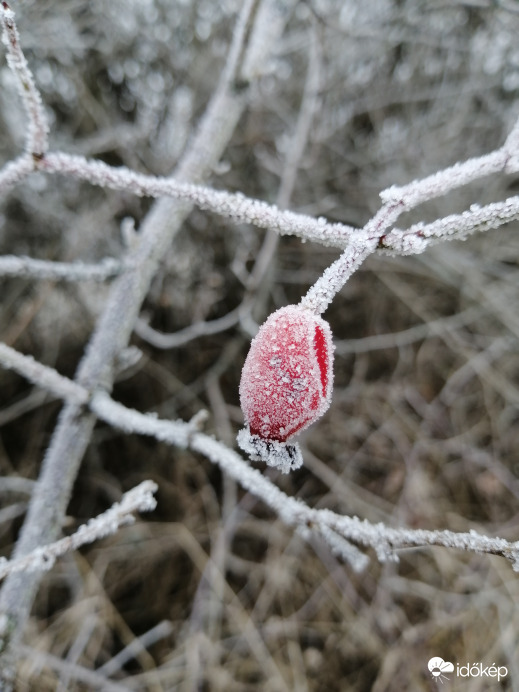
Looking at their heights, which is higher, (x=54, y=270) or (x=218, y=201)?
(x=54, y=270)

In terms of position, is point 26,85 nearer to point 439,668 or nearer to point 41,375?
point 41,375

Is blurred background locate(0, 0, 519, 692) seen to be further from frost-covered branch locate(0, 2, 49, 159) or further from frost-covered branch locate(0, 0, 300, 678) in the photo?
frost-covered branch locate(0, 2, 49, 159)

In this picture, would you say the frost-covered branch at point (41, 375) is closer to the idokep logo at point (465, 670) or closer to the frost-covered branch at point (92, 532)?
the frost-covered branch at point (92, 532)

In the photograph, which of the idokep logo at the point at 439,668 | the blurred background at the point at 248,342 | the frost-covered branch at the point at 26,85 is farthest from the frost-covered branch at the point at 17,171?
the idokep logo at the point at 439,668

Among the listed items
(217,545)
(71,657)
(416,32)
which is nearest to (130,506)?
(71,657)

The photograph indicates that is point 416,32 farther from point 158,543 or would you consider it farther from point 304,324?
point 158,543

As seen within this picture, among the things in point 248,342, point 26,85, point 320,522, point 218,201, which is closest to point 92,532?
point 320,522
